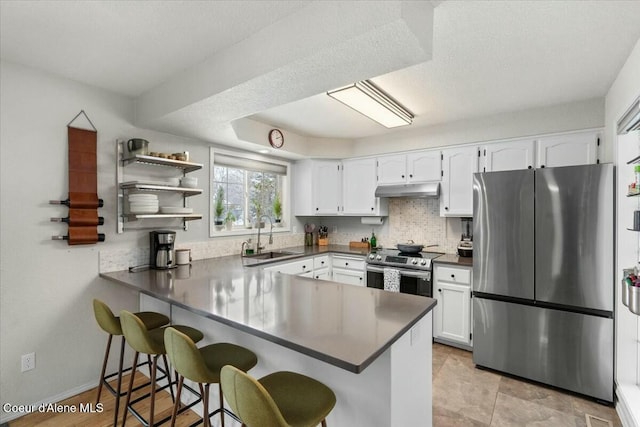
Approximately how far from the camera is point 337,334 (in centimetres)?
132

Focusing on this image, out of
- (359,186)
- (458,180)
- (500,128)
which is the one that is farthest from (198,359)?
(500,128)

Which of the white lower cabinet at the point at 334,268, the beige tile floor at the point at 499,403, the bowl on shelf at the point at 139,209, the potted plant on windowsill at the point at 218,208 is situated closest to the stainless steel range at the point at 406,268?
the white lower cabinet at the point at 334,268

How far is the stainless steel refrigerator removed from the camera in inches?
93.0

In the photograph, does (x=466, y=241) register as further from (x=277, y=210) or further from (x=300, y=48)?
(x=300, y=48)

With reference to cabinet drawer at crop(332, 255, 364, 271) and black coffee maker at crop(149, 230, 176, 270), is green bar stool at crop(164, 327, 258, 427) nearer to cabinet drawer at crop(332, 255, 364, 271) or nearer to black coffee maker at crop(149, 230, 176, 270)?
black coffee maker at crop(149, 230, 176, 270)

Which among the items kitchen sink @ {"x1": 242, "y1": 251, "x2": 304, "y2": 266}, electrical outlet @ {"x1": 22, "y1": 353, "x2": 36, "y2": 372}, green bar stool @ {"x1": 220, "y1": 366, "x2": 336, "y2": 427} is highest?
kitchen sink @ {"x1": 242, "y1": 251, "x2": 304, "y2": 266}

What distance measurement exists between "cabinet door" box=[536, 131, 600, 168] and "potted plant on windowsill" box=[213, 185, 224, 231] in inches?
132

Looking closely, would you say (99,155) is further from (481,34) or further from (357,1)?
(481,34)

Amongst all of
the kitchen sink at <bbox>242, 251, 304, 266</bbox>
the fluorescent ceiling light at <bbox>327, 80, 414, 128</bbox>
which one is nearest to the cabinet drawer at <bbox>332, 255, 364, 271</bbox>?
the kitchen sink at <bbox>242, 251, 304, 266</bbox>

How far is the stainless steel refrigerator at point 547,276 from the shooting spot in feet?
7.75

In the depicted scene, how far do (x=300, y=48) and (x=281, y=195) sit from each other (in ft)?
9.83

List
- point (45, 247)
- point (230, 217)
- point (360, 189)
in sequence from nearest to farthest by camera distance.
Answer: point (45, 247), point (230, 217), point (360, 189)

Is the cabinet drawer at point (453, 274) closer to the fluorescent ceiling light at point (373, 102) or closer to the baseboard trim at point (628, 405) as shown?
the baseboard trim at point (628, 405)

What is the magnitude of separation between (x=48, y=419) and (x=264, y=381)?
73.9 inches
